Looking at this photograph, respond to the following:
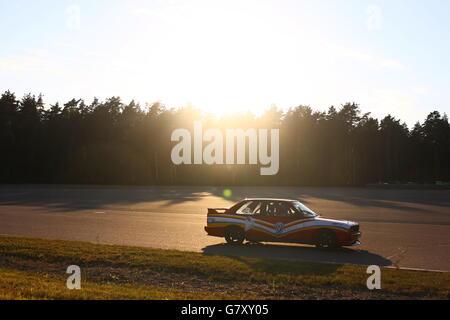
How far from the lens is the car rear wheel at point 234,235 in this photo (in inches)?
623

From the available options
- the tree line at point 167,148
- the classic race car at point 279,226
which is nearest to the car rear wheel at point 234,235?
the classic race car at point 279,226

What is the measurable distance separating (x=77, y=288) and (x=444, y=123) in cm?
11146

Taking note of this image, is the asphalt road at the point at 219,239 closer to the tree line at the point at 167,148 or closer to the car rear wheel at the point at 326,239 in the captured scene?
the car rear wheel at the point at 326,239

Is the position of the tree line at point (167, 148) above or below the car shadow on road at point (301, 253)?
above

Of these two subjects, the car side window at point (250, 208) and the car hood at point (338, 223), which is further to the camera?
Answer: the car side window at point (250, 208)

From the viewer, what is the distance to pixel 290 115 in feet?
308

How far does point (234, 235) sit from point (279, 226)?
5.09 feet

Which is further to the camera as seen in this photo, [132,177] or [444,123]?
[444,123]

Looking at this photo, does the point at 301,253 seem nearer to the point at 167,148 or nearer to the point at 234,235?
the point at 234,235

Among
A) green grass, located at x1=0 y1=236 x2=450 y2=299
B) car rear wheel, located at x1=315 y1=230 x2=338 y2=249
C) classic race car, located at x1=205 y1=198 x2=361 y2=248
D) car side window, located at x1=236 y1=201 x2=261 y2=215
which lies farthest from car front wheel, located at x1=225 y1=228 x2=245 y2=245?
green grass, located at x1=0 y1=236 x2=450 y2=299

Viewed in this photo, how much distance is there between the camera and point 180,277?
34.7 ft

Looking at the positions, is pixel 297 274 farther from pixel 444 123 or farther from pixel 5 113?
pixel 444 123

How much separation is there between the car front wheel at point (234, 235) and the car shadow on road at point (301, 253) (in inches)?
10.3

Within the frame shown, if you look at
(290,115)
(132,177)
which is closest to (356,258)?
(132,177)
